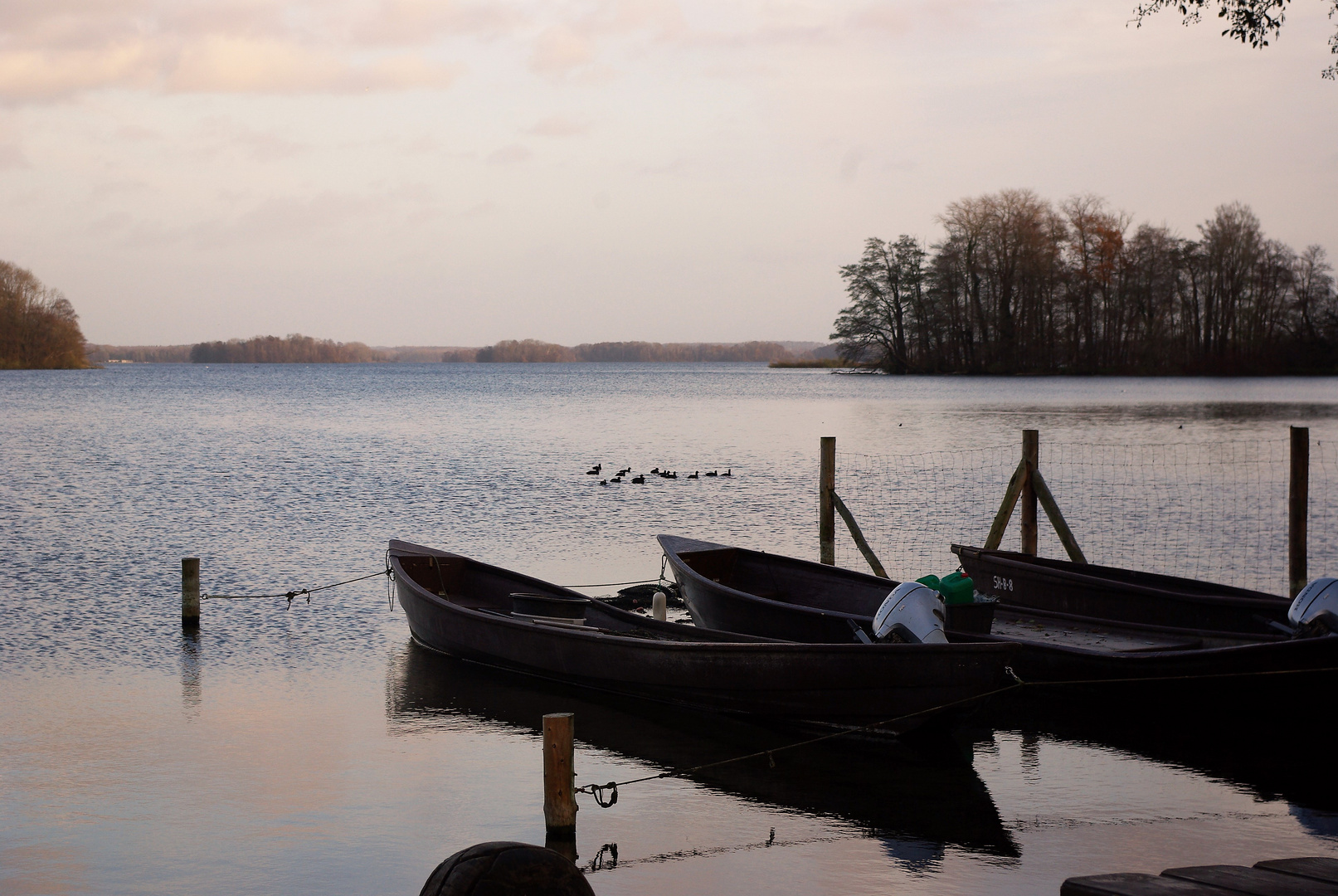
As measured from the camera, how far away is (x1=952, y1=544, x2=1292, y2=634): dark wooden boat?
1068 cm

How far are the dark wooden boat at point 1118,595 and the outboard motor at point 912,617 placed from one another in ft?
9.70

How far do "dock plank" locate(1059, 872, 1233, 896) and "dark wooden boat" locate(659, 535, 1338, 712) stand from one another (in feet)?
15.5

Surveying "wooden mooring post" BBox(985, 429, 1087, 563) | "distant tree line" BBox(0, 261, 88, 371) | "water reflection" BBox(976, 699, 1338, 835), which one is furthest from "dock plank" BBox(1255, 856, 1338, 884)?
"distant tree line" BBox(0, 261, 88, 371)

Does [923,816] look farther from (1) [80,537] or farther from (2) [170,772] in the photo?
(1) [80,537]

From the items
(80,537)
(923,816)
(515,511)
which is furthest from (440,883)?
(515,511)

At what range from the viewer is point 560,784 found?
7176 millimetres

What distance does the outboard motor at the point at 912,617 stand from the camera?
891 centimetres

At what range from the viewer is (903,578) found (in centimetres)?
1708

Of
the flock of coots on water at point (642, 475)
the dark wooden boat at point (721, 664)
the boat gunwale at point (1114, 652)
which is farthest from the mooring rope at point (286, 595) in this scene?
the flock of coots on water at point (642, 475)

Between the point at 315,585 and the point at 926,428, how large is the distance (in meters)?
37.1

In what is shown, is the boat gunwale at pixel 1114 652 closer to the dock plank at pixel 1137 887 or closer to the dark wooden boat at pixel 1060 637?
the dark wooden boat at pixel 1060 637

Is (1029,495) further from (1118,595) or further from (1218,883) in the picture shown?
(1218,883)

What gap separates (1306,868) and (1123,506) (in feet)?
73.4

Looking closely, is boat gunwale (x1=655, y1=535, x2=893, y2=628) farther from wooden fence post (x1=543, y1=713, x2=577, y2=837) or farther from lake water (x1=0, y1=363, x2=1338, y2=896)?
wooden fence post (x1=543, y1=713, x2=577, y2=837)
